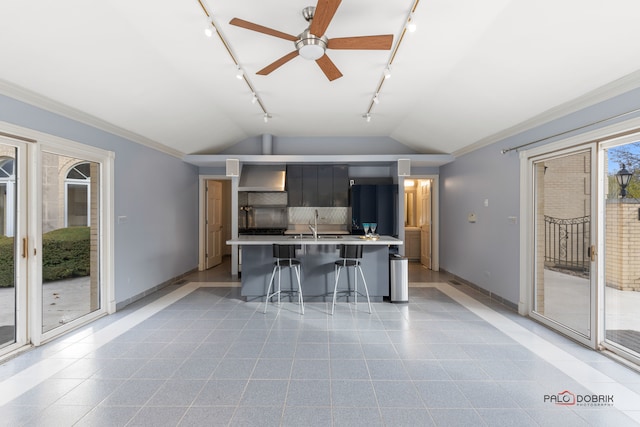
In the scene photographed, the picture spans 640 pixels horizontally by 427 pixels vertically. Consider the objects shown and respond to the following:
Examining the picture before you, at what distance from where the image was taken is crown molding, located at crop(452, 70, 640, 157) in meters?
2.51

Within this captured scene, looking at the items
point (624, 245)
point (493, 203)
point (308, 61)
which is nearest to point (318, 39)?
point (308, 61)

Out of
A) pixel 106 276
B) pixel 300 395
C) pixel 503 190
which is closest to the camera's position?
pixel 300 395

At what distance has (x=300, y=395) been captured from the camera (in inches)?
87.3

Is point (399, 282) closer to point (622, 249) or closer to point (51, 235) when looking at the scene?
point (622, 249)

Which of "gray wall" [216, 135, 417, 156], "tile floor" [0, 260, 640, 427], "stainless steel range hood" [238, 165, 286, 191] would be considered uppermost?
"gray wall" [216, 135, 417, 156]

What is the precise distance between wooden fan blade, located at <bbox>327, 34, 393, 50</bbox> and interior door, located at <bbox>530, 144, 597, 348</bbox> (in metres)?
2.42

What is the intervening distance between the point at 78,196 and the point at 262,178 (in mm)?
3098

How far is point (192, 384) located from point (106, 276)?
244 centimetres

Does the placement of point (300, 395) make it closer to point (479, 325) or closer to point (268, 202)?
point (479, 325)

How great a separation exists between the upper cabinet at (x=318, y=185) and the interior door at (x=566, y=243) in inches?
141

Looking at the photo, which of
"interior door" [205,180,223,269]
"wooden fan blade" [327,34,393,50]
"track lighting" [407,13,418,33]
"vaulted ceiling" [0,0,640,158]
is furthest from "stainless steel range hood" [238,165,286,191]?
"track lighting" [407,13,418,33]

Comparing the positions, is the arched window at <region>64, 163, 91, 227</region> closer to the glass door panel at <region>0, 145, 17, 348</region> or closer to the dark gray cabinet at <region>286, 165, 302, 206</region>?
the glass door panel at <region>0, 145, 17, 348</region>

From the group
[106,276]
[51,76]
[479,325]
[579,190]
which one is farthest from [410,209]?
[51,76]

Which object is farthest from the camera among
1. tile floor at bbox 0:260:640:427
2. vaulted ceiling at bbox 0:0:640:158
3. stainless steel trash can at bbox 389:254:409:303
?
stainless steel trash can at bbox 389:254:409:303
